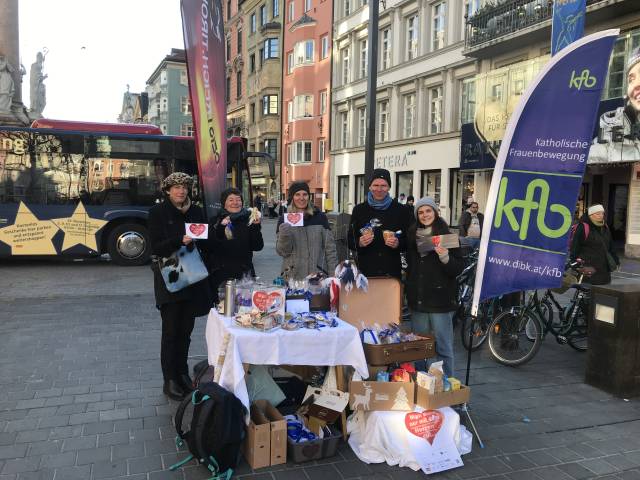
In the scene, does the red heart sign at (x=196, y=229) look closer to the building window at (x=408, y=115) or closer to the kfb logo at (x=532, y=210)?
the kfb logo at (x=532, y=210)

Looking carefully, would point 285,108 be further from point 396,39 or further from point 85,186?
point 85,186

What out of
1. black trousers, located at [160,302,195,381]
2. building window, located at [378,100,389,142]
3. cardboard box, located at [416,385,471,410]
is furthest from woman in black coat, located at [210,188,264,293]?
building window, located at [378,100,389,142]

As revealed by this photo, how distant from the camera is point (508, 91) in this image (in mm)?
20750

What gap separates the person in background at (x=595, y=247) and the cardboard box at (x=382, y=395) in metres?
4.19

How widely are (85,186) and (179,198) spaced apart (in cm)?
919

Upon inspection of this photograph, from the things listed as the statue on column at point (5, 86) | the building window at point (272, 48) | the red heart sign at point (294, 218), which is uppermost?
the building window at point (272, 48)

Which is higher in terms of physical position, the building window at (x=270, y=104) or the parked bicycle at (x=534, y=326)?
the building window at (x=270, y=104)

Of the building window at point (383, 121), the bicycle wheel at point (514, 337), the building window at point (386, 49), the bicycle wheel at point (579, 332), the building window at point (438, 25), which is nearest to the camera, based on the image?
the bicycle wheel at point (514, 337)

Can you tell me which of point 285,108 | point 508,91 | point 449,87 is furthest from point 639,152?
point 285,108

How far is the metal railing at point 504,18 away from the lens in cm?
1898

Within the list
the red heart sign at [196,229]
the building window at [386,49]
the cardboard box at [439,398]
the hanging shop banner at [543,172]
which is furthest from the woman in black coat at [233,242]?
the building window at [386,49]

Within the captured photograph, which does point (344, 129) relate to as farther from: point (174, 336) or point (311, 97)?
point (174, 336)

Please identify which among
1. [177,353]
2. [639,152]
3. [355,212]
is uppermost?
[639,152]

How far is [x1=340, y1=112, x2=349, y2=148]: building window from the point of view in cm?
3369
